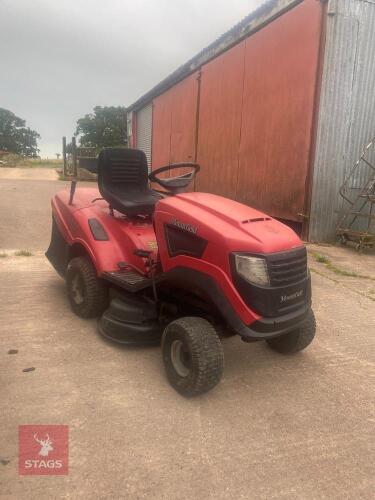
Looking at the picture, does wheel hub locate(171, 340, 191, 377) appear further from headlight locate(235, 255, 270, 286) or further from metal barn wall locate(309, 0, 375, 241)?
metal barn wall locate(309, 0, 375, 241)

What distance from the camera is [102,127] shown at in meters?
53.4

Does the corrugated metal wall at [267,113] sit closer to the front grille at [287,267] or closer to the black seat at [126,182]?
the black seat at [126,182]

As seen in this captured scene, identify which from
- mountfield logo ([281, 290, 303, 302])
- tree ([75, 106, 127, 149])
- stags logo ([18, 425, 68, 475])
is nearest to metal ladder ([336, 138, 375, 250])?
mountfield logo ([281, 290, 303, 302])

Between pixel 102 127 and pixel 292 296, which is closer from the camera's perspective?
pixel 292 296

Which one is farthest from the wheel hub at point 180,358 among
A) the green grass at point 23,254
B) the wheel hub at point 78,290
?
the green grass at point 23,254

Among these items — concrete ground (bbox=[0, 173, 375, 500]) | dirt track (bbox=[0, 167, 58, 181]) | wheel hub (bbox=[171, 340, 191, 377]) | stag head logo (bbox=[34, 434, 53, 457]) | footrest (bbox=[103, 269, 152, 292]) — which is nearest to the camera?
concrete ground (bbox=[0, 173, 375, 500])

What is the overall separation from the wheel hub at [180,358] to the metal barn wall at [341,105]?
4.92 metres

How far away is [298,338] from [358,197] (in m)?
4.62

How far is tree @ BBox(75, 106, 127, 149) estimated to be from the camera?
170 ft

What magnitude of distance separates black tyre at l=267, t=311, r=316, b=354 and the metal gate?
14.2 m

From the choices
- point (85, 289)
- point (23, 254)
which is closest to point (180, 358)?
point (85, 289)

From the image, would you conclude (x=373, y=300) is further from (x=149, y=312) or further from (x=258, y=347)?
(x=149, y=312)

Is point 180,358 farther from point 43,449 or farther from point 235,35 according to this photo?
point 235,35

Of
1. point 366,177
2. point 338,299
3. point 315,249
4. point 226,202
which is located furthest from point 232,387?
point 366,177
